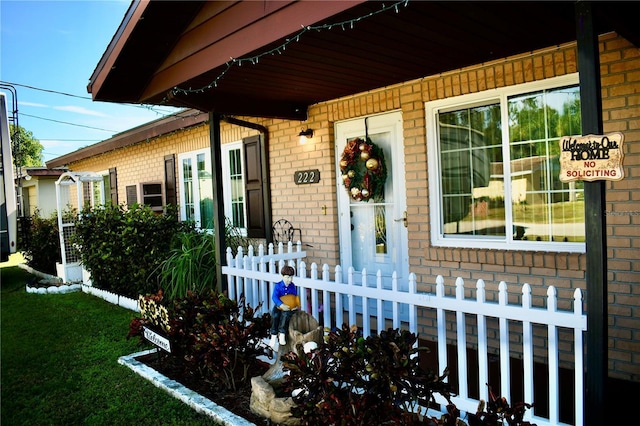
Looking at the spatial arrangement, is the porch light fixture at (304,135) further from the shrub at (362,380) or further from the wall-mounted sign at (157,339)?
the shrub at (362,380)

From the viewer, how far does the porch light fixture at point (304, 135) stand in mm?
6318

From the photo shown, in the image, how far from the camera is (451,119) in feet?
16.3

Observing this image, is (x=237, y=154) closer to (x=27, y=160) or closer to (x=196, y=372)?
(x=196, y=372)

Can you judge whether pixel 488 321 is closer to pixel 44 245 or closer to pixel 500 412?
pixel 500 412

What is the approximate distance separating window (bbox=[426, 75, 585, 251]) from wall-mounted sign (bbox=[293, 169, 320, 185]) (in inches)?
69.2

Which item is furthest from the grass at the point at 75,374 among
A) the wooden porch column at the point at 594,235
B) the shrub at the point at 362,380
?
the wooden porch column at the point at 594,235

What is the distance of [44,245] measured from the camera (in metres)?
11.6

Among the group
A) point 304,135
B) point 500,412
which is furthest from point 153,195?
point 500,412

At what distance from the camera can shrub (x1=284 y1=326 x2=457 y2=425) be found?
2.65 meters

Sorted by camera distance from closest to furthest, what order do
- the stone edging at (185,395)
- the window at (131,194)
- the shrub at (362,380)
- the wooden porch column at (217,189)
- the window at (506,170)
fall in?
the shrub at (362,380) → the stone edging at (185,395) → the window at (506,170) → the wooden porch column at (217,189) → the window at (131,194)

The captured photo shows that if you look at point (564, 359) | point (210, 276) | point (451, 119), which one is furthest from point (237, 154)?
point (564, 359)

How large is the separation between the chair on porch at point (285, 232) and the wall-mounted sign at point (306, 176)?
0.65m

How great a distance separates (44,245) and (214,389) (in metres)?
9.59

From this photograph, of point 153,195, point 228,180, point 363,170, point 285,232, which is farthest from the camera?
point 153,195
